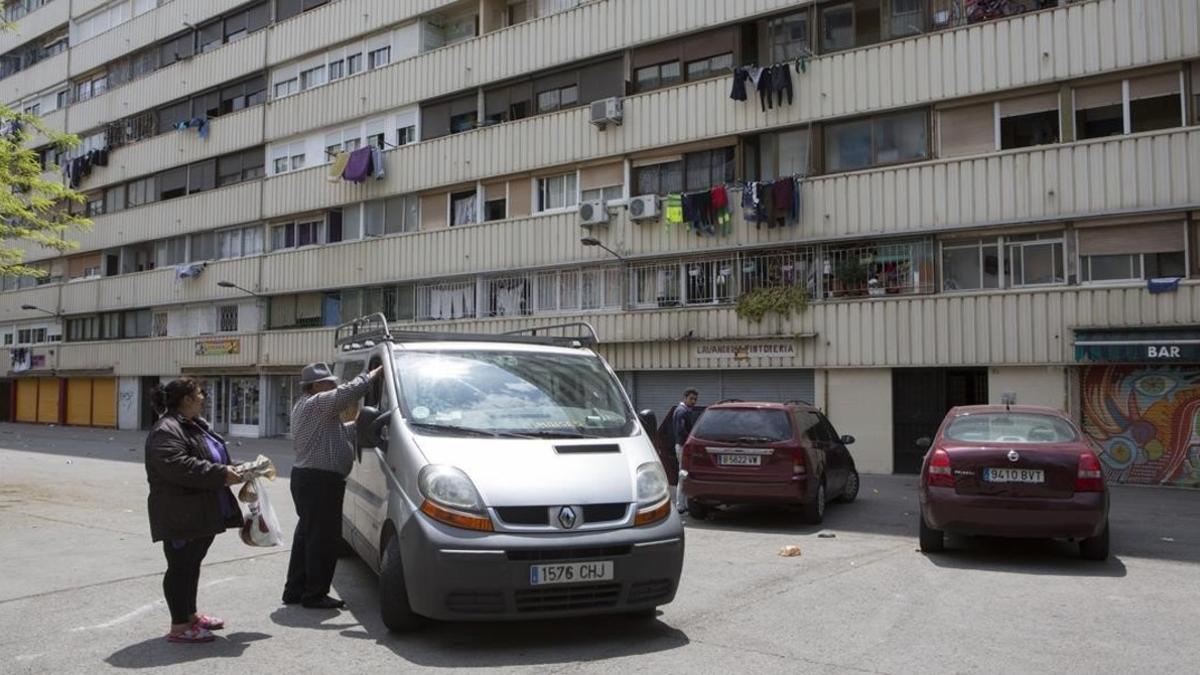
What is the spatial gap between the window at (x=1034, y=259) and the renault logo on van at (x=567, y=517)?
15.0 m

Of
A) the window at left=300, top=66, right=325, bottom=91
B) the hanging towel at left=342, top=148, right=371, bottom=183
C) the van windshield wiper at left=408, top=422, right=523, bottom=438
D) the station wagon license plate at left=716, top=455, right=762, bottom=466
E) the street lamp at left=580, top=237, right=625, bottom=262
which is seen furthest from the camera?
the window at left=300, top=66, right=325, bottom=91

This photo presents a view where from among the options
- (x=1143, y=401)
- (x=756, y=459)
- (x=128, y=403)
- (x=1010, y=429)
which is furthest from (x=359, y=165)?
(x=1010, y=429)

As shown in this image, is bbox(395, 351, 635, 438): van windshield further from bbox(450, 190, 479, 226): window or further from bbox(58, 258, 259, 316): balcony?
bbox(58, 258, 259, 316): balcony

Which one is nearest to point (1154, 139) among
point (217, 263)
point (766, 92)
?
point (766, 92)

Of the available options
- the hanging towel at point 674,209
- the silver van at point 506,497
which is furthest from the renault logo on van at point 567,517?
the hanging towel at point 674,209

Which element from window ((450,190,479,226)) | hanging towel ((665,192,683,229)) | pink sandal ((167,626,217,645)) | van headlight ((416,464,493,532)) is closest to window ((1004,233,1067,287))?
hanging towel ((665,192,683,229))

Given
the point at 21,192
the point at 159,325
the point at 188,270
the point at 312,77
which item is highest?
the point at 312,77

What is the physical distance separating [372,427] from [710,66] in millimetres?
18061

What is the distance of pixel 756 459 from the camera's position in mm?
11055

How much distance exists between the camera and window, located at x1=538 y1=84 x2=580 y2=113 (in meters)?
25.0

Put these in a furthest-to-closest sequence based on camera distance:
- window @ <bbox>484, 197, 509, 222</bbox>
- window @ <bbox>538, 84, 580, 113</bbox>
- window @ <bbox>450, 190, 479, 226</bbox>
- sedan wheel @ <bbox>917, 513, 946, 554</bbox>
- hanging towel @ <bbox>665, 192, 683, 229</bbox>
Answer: window @ <bbox>450, 190, 479, 226</bbox>, window @ <bbox>484, 197, 509, 222</bbox>, window @ <bbox>538, 84, 580, 113</bbox>, hanging towel @ <bbox>665, 192, 683, 229</bbox>, sedan wheel @ <bbox>917, 513, 946, 554</bbox>

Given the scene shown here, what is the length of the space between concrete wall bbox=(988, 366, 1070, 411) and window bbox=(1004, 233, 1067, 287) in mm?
1654

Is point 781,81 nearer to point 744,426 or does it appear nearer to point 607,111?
point 607,111

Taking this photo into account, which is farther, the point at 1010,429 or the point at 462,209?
the point at 462,209
